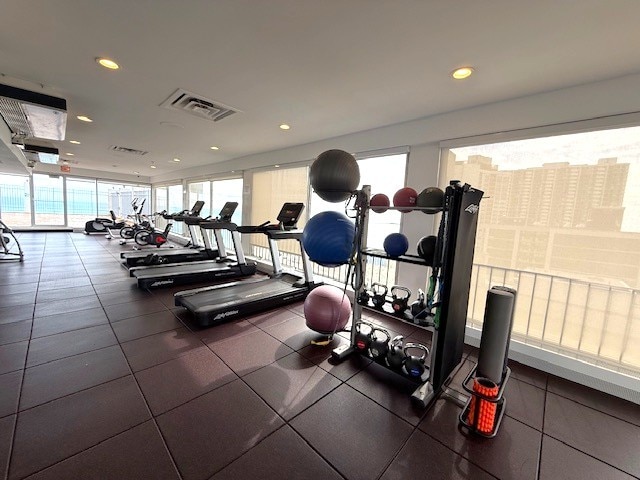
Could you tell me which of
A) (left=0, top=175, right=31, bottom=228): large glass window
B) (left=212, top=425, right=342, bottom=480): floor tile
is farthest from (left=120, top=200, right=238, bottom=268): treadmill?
(left=0, top=175, right=31, bottom=228): large glass window

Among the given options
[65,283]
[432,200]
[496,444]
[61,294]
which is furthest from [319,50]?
[65,283]

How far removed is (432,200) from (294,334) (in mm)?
2029

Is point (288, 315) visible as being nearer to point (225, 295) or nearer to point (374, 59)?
point (225, 295)

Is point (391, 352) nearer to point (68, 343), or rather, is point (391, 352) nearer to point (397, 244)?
point (397, 244)

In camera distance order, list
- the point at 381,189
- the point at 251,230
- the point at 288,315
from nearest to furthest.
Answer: the point at 288,315 < the point at 381,189 < the point at 251,230

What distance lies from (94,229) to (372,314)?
451 inches

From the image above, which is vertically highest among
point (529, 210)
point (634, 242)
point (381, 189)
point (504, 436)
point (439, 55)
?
point (439, 55)

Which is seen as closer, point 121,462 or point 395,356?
point 121,462

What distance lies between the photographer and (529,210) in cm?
270

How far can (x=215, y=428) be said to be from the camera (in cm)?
170

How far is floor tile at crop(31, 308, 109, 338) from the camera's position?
2.79 m

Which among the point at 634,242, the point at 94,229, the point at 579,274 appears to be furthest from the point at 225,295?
the point at 94,229

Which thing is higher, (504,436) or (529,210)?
(529,210)

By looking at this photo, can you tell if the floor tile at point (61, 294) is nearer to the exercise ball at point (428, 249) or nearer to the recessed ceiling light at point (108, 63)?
the recessed ceiling light at point (108, 63)
